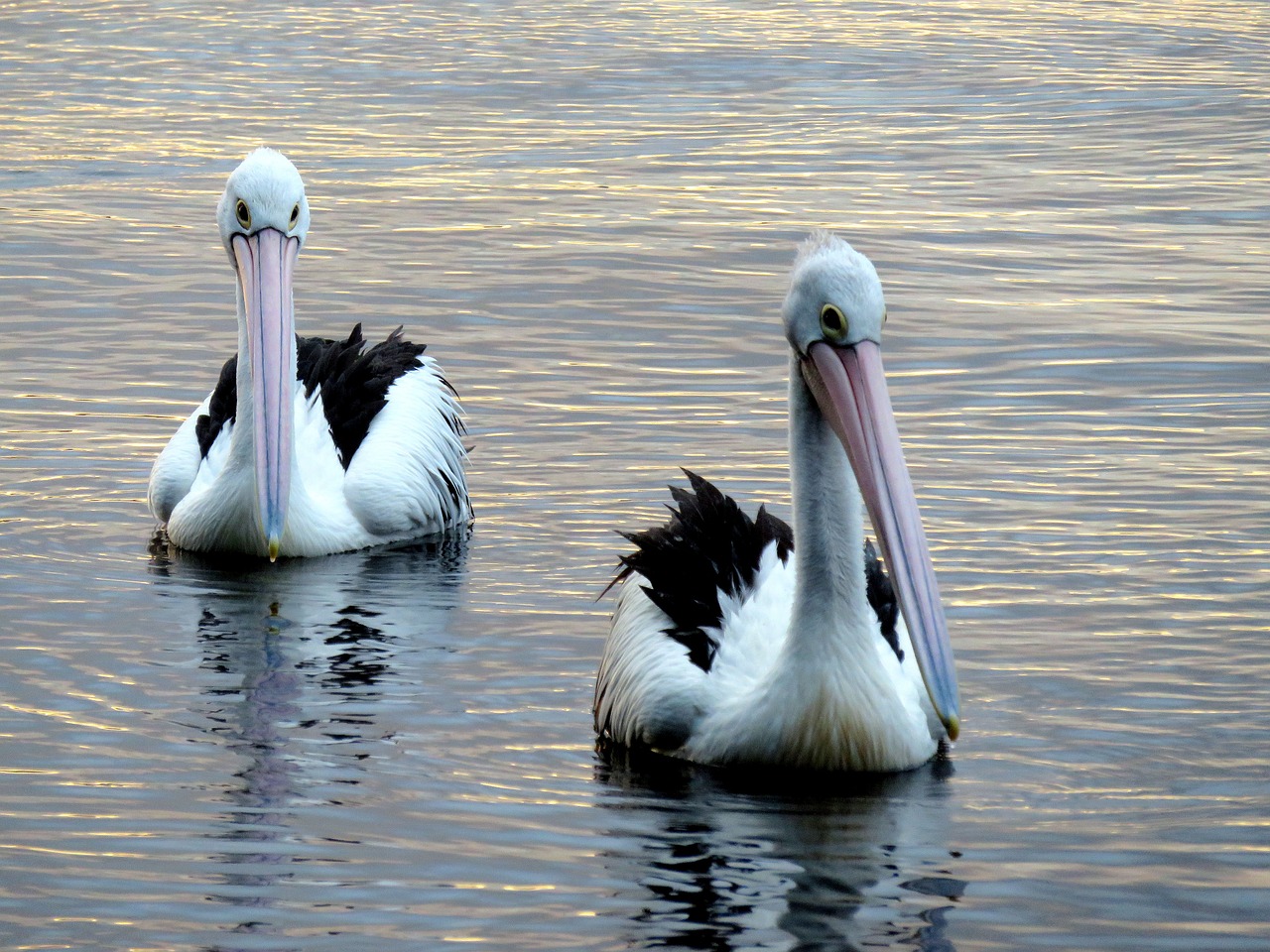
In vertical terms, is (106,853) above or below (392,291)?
below

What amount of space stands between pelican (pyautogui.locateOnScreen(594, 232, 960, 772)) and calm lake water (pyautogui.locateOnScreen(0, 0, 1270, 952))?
0.46 feet

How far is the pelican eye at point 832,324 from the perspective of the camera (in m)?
5.07

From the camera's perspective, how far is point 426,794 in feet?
17.2

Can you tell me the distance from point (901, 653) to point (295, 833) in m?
1.54

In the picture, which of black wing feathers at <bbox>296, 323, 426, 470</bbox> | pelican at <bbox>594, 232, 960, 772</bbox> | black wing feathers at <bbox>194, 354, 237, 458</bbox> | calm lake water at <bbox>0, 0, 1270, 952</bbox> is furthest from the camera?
black wing feathers at <bbox>296, 323, 426, 470</bbox>

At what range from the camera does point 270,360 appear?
7234 millimetres

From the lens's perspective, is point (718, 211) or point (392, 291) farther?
point (718, 211)

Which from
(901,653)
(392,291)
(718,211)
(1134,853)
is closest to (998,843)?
(1134,853)

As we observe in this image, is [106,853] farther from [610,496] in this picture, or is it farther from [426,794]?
[610,496]

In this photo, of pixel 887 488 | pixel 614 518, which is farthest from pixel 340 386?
pixel 887 488

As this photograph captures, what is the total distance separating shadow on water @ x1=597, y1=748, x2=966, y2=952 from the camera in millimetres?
4535

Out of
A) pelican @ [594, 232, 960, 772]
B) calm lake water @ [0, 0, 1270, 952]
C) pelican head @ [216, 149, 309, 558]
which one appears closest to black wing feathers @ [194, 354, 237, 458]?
calm lake water @ [0, 0, 1270, 952]

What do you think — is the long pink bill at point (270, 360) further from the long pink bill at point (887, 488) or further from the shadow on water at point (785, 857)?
the long pink bill at point (887, 488)

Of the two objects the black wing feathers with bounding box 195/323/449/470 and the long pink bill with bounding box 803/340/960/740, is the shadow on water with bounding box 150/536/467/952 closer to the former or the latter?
the black wing feathers with bounding box 195/323/449/470
